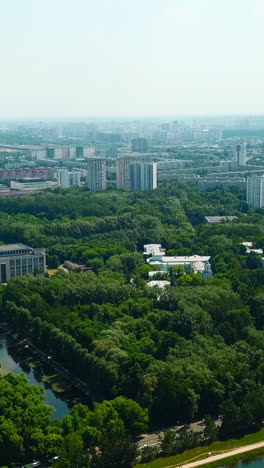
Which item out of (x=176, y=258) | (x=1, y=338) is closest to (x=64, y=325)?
(x=1, y=338)

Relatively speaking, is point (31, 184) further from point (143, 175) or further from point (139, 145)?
point (139, 145)

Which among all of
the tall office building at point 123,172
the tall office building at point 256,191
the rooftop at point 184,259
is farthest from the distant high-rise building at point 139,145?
the rooftop at point 184,259

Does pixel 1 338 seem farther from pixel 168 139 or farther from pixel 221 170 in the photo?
pixel 168 139

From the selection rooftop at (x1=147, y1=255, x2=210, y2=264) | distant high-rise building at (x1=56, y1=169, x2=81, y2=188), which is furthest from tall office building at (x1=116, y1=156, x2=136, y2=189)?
rooftop at (x1=147, y1=255, x2=210, y2=264)

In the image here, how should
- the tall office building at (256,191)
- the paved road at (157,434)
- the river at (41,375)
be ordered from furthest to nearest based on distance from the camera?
the tall office building at (256,191)
the river at (41,375)
the paved road at (157,434)

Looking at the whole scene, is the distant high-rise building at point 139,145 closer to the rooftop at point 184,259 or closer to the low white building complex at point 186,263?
the low white building complex at point 186,263
